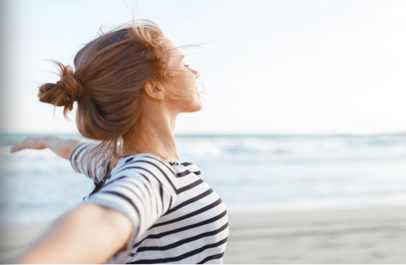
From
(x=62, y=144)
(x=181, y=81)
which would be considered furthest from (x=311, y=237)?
(x=181, y=81)

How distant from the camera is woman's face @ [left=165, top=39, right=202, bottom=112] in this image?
105cm

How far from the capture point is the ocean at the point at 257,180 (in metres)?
5.93

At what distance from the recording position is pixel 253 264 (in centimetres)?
317

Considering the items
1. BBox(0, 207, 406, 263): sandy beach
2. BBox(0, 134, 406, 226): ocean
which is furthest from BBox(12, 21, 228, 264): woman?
BBox(0, 134, 406, 226): ocean

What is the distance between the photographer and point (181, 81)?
1077 mm

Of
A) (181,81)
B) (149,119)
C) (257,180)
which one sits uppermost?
(181,81)

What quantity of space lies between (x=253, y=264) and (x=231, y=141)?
1323 centimetres

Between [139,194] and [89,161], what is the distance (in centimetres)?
82

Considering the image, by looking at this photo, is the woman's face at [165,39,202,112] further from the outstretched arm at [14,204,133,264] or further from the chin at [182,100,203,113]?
the outstretched arm at [14,204,133,264]

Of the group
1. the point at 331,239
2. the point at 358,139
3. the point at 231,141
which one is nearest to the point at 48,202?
the point at 331,239

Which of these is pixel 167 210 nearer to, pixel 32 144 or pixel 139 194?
pixel 139 194

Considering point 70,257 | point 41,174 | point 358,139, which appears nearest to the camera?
point 70,257

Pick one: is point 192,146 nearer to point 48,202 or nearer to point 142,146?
point 48,202

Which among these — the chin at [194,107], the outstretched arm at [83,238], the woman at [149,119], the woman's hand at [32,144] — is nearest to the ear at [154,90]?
the woman at [149,119]
